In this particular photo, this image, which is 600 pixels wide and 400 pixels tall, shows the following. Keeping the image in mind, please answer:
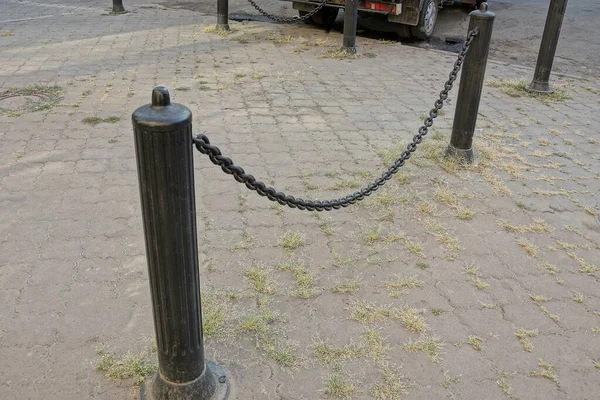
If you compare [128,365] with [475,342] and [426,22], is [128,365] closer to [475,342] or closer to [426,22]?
[475,342]

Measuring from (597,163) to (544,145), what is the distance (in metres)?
0.50

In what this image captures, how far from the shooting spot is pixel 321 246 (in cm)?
356

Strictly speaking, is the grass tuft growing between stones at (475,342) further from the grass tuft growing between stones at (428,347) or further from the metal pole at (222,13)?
the metal pole at (222,13)

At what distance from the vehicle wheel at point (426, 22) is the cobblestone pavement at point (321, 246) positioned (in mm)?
2949

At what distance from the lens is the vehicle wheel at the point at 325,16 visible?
9.87 m

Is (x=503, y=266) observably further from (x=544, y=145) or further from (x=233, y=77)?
(x=233, y=77)

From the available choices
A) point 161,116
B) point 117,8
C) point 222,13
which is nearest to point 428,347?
point 161,116

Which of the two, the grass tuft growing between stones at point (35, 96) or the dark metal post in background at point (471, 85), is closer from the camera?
the dark metal post in background at point (471, 85)

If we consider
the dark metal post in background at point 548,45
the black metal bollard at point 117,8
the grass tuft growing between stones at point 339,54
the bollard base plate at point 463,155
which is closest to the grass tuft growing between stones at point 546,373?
the bollard base plate at point 463,155

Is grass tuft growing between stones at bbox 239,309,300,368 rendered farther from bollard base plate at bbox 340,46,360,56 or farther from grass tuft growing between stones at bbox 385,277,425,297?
bollard base plate at bbox 340,46,360,56

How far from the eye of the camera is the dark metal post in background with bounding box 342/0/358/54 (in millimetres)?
7832

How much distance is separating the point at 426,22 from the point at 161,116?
8.26m

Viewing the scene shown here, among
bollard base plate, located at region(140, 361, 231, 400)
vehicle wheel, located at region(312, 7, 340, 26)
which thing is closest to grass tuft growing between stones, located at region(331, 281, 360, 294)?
bollard base plate, located at region(140, 361, 231, 400)

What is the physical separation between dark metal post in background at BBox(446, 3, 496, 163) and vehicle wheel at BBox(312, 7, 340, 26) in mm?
5693
